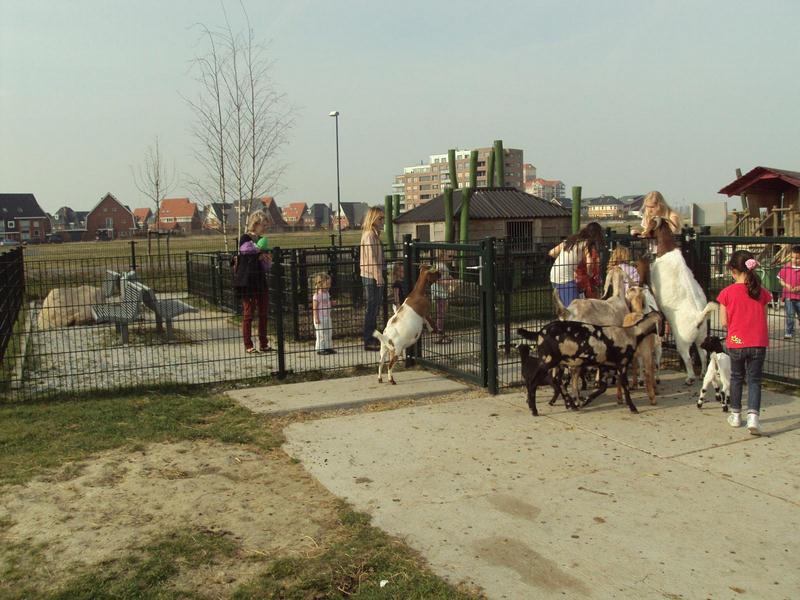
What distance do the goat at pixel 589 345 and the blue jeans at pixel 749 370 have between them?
3.01 feet

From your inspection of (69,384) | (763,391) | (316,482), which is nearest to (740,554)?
(316,482)

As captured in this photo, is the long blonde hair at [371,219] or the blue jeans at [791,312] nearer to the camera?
the long blonde hair at [371,219]

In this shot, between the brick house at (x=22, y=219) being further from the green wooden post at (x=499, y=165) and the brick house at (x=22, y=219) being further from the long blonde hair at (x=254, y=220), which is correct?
the long blonde hair at (x=254, y=220)

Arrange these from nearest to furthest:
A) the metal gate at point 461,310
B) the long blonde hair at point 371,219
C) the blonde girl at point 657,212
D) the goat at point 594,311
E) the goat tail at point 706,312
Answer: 1. the goat tail at point 706,312
2. the goat at point 594,311
3. the metal gate at point 461,310
4. the blonde girl at point 657,212
5. the long blonde hair at point 371,219

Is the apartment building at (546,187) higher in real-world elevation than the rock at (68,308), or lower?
higher

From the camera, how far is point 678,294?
786cm

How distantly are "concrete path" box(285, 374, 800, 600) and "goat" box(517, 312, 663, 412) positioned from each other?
535 millimetres

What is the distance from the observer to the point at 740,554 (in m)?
4.02

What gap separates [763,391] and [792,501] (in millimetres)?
3333

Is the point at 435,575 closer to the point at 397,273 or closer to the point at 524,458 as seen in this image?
the point at 524,458

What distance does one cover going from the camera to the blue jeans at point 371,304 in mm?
9609

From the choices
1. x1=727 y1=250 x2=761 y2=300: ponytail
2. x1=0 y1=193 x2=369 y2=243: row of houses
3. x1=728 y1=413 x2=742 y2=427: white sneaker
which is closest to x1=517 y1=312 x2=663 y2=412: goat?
x1=728 y1=413 x2=742 y2=427: white sneaker

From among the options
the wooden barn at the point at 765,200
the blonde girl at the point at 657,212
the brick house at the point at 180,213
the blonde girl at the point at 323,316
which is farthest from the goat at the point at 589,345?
the brick house at the point at 180,213

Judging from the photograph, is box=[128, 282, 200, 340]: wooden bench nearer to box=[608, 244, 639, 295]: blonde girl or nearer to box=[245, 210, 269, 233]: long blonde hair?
box=[245, 210, 269, 233]: long blonde hair
